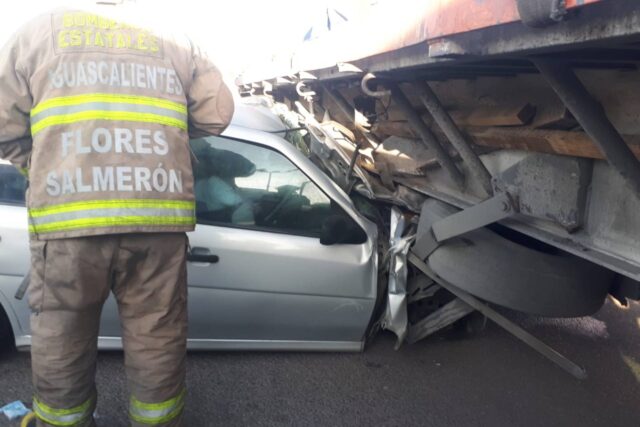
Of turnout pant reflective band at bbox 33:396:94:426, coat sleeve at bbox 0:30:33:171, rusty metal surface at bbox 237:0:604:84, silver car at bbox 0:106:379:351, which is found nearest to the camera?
rusty metal surface at bbox 237:0:604:84

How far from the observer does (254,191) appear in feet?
9.59

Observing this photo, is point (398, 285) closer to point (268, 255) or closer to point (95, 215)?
point (268, 255)

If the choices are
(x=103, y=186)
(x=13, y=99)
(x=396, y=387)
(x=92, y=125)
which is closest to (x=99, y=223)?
(x=103, y=186)

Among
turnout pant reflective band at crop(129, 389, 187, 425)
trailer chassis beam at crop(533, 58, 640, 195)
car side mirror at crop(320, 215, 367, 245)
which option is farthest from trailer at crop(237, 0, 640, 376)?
turnout pant reflective band at crop(129, 389, 187, 425)

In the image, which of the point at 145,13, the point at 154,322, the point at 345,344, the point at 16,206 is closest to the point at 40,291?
the point at 154,322

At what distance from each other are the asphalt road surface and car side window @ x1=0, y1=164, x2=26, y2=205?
3.16 feet

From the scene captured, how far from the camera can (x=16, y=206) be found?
2.61 metres

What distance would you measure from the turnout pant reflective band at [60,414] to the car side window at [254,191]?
1070mm

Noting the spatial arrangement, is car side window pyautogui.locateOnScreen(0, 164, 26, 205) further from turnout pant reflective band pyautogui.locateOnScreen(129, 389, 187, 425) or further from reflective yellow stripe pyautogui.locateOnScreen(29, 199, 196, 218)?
turnout pant reflective band pyautogui.locateOnScreen(129, 389, 187, 425)

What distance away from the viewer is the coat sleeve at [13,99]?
6.06 ft

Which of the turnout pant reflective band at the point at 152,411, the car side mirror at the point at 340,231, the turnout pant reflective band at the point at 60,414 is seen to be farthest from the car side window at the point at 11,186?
the car side mirror at the point at 340,231

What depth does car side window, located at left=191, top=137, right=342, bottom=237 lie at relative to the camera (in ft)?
9.26

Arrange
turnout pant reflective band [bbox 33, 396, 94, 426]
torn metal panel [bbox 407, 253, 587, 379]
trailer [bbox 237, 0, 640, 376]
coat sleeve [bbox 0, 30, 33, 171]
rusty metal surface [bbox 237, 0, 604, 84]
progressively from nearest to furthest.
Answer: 1. rusty metal surface [bbox 237, 0, 604, 84]
2. trailer [bbox 237, 0, 640, 376]
3. coat sleeve [bbox 0, 30, 33, 171]
4. turnout pant reflective band [bbox 33, 396, 94, 426]
5. torn metal panel [bbox 407, 253, 587, 379]

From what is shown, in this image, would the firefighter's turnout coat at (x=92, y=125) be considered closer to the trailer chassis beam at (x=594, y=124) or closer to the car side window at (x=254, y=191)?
the car side window at (x=254, y=191)
